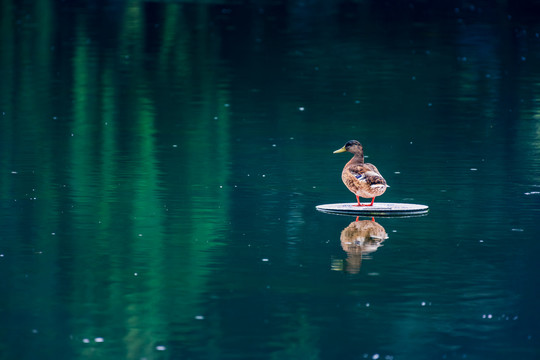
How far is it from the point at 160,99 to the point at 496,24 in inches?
968

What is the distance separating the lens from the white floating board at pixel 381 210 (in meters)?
13.7

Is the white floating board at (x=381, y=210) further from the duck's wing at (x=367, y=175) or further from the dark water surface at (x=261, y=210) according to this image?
the duck's wing at (x=367, y=175)

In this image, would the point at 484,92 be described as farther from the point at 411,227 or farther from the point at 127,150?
the point at 411,227

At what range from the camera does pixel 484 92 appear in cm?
2697

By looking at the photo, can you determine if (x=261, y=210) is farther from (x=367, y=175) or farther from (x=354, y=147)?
(x=354, y=147)

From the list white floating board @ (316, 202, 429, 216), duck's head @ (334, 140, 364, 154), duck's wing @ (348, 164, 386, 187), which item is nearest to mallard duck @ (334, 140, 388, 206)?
duck's wing @ (348, 164, 386, 187)

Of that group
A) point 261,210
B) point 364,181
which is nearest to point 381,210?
point 364,181

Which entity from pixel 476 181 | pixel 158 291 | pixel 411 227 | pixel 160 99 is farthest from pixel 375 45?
pixel 158 291

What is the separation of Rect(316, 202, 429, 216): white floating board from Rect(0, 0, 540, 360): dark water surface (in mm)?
142

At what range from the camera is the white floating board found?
1366cm

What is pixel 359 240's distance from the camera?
12320mm

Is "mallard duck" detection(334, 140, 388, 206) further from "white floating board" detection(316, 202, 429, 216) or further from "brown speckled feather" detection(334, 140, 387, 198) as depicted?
"white floating board" detection(316, 202, 429, 216)

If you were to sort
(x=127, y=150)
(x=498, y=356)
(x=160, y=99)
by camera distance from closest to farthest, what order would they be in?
(x=498, y=356)
(x=127, y=150)
(x=160, y=99)

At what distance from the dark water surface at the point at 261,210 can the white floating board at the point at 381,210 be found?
142mm
